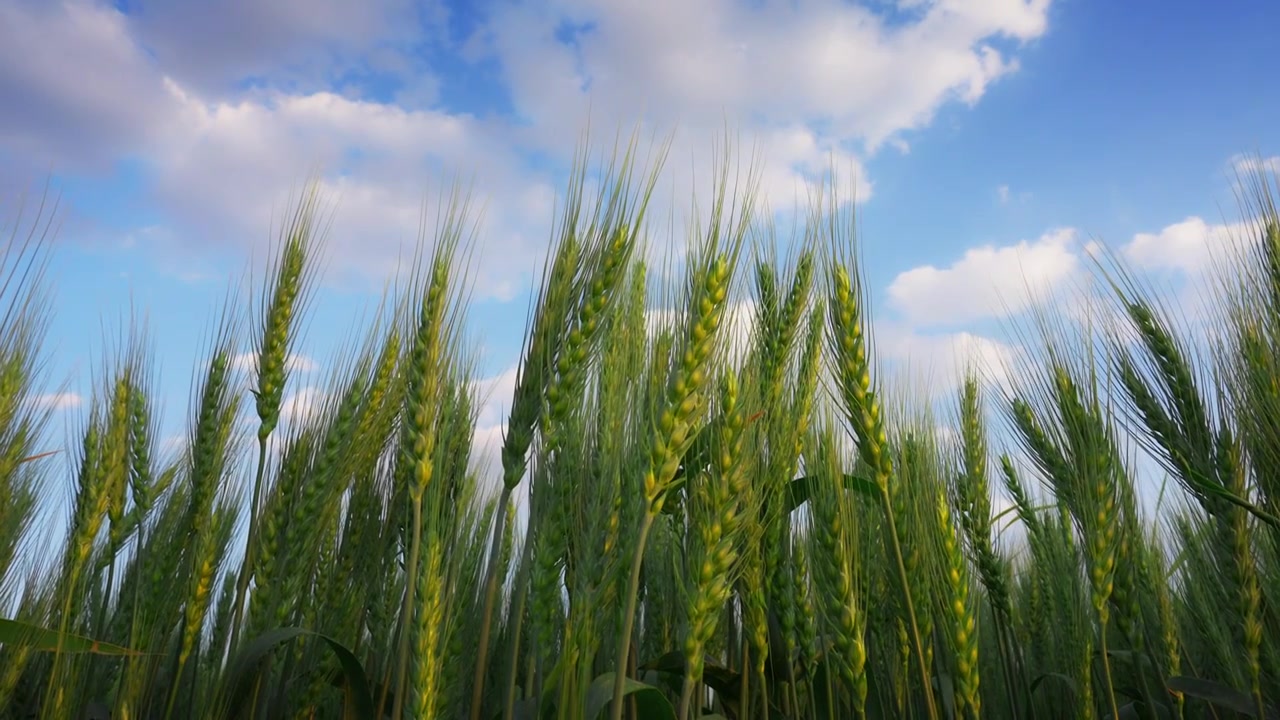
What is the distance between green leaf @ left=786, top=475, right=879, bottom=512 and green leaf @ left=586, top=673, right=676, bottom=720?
1.89 ft

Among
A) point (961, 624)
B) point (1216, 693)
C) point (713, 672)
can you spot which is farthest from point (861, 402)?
point (1216, 693)

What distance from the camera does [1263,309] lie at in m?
2.55

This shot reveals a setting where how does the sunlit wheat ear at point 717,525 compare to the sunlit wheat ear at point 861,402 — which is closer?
the sunlit wheat ear at point 717,525

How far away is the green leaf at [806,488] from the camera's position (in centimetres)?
226

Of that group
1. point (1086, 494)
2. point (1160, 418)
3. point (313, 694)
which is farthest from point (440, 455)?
point (1160, 418)

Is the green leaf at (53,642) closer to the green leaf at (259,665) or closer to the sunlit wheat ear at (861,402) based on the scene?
the green leaf at (259,665)

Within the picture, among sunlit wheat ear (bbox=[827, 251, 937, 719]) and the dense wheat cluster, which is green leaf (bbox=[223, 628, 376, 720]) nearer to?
the dense wheat cluster

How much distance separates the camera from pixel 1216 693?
7.80 ft

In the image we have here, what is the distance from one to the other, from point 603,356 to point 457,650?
776 millimetres

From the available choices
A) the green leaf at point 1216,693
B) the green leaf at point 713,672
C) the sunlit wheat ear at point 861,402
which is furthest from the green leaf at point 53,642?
the green leaf at point 1216,693

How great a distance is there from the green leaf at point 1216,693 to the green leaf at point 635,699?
1.34 m

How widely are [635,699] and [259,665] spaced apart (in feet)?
3.42

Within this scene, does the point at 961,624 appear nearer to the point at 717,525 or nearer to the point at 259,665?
the point at 717,525

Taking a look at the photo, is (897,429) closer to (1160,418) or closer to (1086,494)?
(1086,494)
